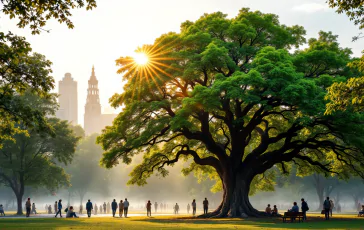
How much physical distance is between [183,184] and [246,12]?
237 feet

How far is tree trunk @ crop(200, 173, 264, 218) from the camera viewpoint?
3875cm

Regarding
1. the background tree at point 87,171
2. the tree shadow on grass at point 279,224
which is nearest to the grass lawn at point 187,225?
the tree shadow on grass at point 279,224

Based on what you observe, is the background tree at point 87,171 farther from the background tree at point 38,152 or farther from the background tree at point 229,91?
the background tree at point 229,91

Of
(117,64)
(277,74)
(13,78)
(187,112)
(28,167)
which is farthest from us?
(28,167)

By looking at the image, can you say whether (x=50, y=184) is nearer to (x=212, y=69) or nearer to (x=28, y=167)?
(x=28, y=167)

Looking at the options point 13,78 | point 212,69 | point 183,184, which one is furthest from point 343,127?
point 183,184

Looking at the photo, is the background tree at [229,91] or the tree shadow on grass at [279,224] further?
the background tree at [229,91]

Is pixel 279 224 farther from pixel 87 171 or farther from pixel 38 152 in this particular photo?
pixel 87 171

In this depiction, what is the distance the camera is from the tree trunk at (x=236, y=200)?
3875 centimetres

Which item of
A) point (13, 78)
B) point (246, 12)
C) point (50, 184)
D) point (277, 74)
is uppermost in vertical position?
point (246, 12)

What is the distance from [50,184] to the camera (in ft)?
201

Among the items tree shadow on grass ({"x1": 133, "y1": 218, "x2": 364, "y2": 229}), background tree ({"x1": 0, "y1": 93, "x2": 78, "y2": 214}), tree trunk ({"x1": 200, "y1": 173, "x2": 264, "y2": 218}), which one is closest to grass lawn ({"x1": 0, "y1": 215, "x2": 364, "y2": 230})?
tree shadow on grass ({"x1": 133, "y1": 218, "x2": 364, "y2": 229})

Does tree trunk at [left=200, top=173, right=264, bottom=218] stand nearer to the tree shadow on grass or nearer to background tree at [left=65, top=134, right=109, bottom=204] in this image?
the tree shadow on grass

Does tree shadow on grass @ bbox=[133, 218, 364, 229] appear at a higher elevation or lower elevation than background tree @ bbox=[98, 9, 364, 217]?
lower
